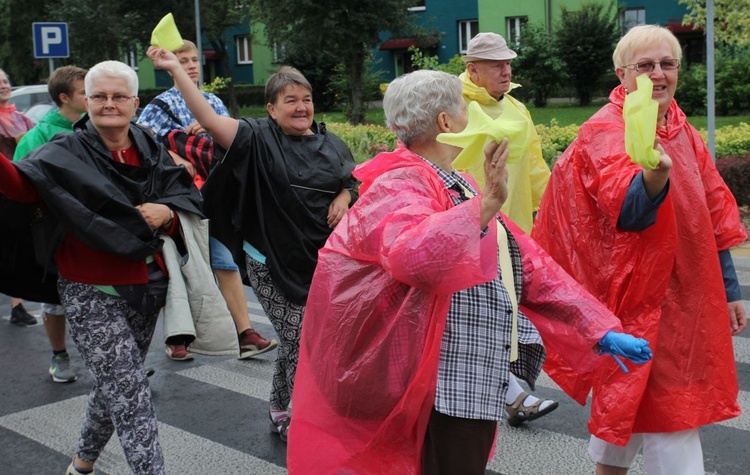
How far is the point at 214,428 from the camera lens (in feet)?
16.4

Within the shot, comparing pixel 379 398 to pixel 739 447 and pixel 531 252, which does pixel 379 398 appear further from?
pixel 739 447

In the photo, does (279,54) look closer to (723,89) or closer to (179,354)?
(723,89)

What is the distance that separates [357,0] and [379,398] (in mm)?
28966

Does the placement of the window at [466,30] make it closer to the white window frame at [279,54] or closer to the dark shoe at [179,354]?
the white window frame at [279,54]

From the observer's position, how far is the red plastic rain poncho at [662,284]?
10.3 feet

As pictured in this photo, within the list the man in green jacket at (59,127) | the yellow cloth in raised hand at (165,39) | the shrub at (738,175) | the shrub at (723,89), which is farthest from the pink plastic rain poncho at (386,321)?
the shrub at (723,89)

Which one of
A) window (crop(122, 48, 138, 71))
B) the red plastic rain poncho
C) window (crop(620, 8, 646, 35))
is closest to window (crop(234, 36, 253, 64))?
window (crop(122, 48, 138, 71))

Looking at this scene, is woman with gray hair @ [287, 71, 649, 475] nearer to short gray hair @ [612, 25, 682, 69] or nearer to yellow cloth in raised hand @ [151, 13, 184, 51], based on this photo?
short gray hair @ [612, 25, 682, 69]

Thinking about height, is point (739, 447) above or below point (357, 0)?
below

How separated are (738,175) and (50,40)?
33.8 feet

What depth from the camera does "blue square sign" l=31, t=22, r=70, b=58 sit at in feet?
46.5

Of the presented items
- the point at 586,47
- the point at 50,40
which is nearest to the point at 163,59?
the point at 50,40

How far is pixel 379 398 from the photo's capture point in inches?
105

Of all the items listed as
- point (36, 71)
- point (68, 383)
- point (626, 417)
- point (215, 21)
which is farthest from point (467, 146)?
point (36, 71)
